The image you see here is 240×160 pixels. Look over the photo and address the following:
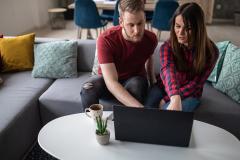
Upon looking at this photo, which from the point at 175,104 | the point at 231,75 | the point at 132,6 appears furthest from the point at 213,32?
the point at 175,104

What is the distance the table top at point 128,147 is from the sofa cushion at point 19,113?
1.59ft

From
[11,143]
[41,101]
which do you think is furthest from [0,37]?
[11,143]

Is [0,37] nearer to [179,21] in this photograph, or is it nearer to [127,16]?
[127,16]

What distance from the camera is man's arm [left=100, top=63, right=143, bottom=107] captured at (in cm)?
156

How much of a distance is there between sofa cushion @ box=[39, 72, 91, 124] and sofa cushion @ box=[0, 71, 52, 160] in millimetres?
59

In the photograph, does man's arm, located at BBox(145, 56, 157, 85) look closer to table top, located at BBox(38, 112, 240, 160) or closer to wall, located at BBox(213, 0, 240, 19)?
table top, located at BBox(38, 112, 240, 160)

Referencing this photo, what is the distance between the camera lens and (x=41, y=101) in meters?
2.04

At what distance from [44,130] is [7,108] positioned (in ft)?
2.05

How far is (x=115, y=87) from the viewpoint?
1.63 meters

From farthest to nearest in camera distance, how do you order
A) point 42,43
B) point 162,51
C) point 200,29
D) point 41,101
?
point 42,43
point 41,101
point 162,51
point 200,29

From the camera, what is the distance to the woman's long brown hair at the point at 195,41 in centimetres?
148

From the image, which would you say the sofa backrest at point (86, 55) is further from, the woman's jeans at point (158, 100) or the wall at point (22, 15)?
the wall at point (22, 15)

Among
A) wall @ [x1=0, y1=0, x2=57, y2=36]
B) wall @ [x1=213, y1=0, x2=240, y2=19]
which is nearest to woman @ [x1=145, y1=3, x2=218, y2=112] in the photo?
wall @ [x1=0, y1=0, x2=57, y2=36]

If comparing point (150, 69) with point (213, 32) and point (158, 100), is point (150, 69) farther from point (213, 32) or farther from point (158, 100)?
point (213, 32)
